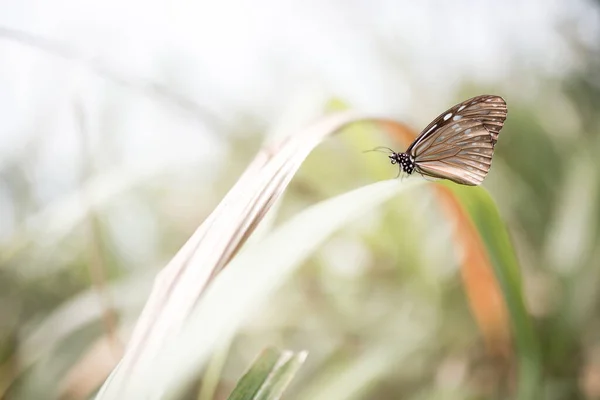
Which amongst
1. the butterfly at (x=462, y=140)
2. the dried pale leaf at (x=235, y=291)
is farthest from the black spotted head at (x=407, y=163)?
the dried pale leaf at (x=235, y=291)

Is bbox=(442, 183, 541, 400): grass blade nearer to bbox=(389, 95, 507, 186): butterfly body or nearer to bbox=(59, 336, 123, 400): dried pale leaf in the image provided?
bbox=(389, 95, 507, 186): butterfly body

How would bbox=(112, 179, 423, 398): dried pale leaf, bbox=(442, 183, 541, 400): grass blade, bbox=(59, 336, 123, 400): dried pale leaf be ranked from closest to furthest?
1. bbox=(112, 179, 423, 398): dried pale leaf
2. bbox=(442, 183, 541, 400): grass blade
3. bbox=(59, 336, 123, 400): dried pale leaf

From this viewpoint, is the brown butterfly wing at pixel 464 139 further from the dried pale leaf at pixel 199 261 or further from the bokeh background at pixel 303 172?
the dried pale leaf at pixel 199 261

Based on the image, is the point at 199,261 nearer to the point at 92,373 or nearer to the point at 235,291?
the point at 235,291

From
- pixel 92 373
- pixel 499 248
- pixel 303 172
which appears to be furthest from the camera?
pixel 303 172

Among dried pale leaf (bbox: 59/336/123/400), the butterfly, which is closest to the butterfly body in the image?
the butterfly

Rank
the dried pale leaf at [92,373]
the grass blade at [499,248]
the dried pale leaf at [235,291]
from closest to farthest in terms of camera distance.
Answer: the dried pale leaf at [235,291] < the grass blade at [499,248] < the dried pale leaf at [92,373]

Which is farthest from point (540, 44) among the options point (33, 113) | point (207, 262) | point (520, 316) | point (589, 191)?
point (207, 262)

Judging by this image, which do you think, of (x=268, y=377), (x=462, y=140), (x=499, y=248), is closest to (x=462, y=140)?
(x=462, y=140)
